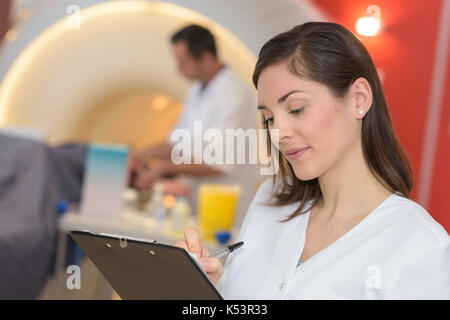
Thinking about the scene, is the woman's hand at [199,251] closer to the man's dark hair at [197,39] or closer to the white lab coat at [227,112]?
the white lab coat at [227,112]

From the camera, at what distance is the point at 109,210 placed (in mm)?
1534

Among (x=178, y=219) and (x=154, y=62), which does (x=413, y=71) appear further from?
(x=154, y=62)

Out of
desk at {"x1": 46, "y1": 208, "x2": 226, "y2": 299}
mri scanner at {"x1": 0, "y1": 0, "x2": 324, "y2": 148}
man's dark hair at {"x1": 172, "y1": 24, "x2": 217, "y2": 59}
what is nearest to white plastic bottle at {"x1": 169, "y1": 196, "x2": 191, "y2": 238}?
desk at {"x1": 46, "y1": 208, "x2": 226, "y2": 299}

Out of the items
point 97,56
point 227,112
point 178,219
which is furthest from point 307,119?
point 97,56

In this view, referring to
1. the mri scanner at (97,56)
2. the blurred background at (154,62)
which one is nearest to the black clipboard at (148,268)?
the blurred background at (154,62)

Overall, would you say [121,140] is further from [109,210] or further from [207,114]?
[109,210]

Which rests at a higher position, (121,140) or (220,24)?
(121,140)

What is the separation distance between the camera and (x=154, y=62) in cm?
Result: 247

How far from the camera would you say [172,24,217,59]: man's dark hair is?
1854mm

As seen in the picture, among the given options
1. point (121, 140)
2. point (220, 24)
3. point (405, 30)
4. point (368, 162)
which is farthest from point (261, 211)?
point (121, 140)

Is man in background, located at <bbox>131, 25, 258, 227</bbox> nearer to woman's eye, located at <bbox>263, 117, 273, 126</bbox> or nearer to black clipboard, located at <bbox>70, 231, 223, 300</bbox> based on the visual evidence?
woman's eye, located at <bbox>263, 117, 273, 126</bbox>

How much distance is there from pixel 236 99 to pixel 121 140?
57.2 inches

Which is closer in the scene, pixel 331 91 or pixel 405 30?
pixel 331 91
